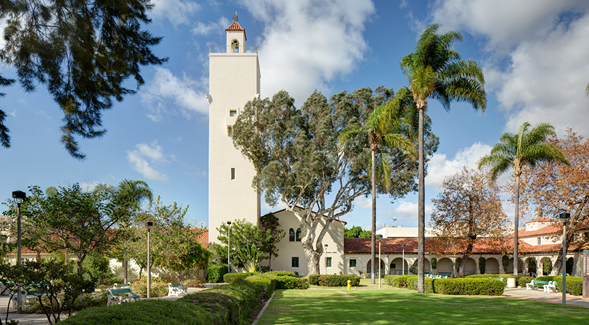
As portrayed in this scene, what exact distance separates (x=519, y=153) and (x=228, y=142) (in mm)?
25064

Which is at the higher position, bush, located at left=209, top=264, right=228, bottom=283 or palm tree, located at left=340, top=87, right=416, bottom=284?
palm tree, located at left=340, top=87, right=416, bottom=284

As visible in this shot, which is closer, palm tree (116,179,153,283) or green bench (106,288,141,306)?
green bench (106,288,141,306)

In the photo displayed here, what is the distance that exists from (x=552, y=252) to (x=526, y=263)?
590 cm

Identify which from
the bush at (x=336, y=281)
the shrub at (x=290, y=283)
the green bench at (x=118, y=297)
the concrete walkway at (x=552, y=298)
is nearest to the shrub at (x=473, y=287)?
the concrete walkway at (x=552, y=298)

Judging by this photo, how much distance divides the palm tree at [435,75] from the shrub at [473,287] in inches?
64.4

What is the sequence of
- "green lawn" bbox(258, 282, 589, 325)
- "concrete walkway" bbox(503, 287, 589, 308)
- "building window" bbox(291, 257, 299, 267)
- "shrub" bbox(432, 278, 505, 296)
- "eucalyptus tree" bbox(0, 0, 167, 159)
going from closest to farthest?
1. "eucalyptus tree" bbox(0, 0, 167, 159)
2. "green lawn" bbox(258, 282, 589, 325)
3. "concrete walkway" bbox(503, 287, 589, 308)
4. "shrub" bbox(432, 278, 505, 296)
5. "building window" bbox(291, 257, 299, 267)

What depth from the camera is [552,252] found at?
3319 cm

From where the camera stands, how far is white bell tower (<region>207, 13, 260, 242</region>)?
36.0 m

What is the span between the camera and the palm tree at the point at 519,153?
28453 mm

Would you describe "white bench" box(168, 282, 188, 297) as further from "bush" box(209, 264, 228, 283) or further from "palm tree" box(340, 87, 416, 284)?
"palm tree" box(340, 87, 416, 284)

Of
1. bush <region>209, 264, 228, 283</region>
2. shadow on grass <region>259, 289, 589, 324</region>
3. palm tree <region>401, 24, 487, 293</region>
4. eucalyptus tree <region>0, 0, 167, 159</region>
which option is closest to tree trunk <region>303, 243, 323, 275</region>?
bush <region>209, 264, 228, 283</region>

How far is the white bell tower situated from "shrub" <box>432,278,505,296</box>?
1943 cm

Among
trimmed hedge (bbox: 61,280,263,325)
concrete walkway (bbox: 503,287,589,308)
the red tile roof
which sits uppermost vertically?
the red tile roof

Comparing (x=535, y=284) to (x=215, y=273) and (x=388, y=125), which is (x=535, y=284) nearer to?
(x=388, y=125)
